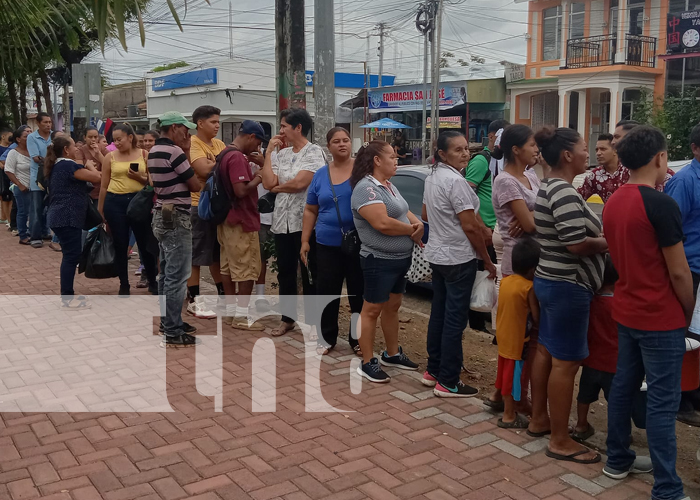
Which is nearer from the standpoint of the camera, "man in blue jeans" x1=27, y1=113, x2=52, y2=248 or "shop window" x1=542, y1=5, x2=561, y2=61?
"man in blue jeans" x1=27, y1=113, x2=52, y2=248

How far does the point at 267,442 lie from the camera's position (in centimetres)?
433

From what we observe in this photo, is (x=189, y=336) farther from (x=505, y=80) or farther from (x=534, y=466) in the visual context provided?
(x=505, y=80)

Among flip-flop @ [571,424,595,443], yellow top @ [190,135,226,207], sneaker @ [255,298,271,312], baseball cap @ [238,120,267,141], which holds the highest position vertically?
baseball cap @ [238,120,267,141]

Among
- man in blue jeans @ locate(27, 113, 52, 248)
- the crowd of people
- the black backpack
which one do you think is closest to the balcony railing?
the crowd of people

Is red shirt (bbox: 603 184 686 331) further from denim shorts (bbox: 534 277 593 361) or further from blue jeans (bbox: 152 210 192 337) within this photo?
blue jeans (bbox: 152 210 192 337)

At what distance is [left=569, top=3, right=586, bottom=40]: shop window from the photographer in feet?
93.1

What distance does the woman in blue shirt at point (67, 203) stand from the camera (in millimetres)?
7430

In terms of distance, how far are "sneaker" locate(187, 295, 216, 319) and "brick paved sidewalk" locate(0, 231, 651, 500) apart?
1.81 m

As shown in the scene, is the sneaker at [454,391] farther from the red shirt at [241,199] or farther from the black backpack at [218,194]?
the black backpack at [218,194]

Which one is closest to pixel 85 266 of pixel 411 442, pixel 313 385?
pixel 313 385

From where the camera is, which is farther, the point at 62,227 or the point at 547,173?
the point at 62,227

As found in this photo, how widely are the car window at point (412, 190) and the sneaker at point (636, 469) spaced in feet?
15.6

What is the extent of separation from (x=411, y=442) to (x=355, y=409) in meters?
0.62

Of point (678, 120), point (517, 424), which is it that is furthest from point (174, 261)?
point (678, 120)
